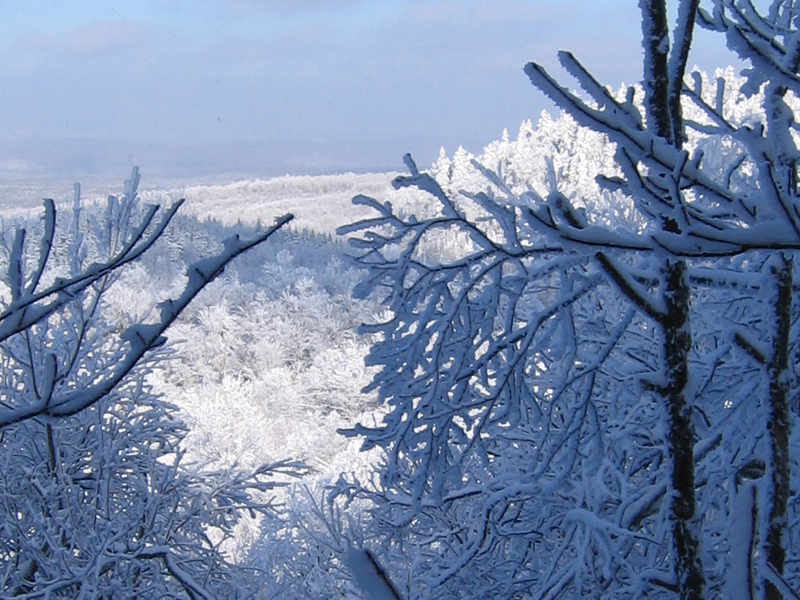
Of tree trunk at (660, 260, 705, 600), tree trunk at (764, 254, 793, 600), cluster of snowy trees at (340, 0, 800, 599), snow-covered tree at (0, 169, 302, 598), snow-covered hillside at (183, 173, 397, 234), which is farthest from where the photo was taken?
snow-covered hillside at (183, 173, 397, 234)

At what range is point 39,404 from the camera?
3.64ft

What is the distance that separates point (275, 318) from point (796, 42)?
31.9 meters

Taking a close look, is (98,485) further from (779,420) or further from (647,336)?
(779,420)

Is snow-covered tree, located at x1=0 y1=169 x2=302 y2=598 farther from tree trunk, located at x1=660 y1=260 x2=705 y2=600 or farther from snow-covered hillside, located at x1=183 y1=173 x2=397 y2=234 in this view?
snow-covered hillside, located at x1=183 y1=173 x2=397 y2=234

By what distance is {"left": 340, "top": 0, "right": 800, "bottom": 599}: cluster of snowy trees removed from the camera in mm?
944

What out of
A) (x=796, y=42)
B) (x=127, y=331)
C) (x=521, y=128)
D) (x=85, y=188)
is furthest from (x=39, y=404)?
(x=521, y=128)

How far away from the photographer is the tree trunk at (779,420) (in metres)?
1.42

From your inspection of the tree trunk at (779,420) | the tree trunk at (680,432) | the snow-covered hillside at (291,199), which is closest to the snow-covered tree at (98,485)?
the tree trunk at (680,432)

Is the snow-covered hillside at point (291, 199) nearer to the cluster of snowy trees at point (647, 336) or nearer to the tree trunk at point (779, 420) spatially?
the cluster of snowy trees at point (647, 336)

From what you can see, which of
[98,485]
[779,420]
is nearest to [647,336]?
[779,420]

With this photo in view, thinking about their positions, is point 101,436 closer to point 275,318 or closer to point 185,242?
point 275,318

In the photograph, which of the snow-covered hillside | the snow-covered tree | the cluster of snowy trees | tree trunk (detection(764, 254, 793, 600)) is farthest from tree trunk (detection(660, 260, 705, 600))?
the snow-covered hillside

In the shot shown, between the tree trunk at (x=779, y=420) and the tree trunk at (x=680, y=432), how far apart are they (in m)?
0.18

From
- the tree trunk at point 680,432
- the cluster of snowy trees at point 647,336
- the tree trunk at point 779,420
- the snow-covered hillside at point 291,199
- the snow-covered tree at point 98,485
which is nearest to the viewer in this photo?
the cluster of snowy trees at point 647,336
